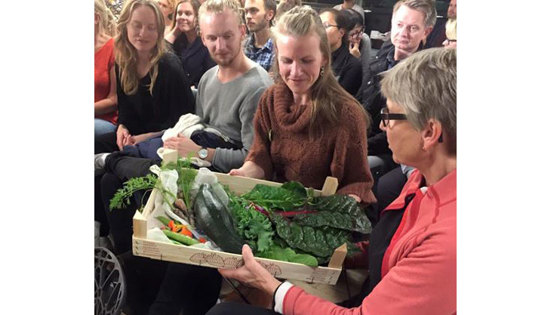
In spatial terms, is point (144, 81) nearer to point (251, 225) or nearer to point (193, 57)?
point (193, 57)

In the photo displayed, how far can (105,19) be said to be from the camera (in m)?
2.71

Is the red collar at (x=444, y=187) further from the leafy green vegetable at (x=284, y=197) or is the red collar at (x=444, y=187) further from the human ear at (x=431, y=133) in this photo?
the leafy green vegetable at (x=284, y=197)

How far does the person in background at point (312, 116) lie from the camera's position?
7.93 ft

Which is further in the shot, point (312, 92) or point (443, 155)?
point (312, 92)

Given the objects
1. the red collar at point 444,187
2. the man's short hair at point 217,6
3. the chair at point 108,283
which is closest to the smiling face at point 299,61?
the man's short hair at point 217,6

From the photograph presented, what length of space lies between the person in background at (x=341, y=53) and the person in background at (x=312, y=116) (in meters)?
0.02

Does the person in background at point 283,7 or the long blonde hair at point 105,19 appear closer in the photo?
the person in background at point 283,7

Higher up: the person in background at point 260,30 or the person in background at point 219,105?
the person in background at point 260,30

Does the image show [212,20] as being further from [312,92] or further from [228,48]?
[312,92]

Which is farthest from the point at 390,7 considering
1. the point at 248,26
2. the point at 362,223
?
the point at 362,223

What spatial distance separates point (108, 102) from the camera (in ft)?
8.96

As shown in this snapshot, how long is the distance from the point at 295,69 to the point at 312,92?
90 millimetres

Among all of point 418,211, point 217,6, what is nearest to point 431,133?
point 418,211

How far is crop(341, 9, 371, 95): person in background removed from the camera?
7.85ft
